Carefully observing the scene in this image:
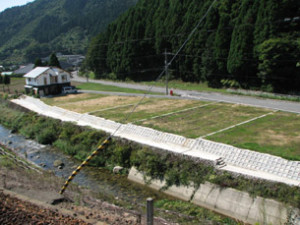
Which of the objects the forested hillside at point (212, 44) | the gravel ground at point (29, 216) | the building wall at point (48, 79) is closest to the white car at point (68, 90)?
the building wall at point (48, 79)

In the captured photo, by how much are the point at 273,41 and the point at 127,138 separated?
16.2m

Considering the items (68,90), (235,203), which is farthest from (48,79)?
(235,203)

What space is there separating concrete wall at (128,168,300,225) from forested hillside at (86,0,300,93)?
54.8 ft

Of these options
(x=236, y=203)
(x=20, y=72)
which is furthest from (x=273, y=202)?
(x=20, y=72)

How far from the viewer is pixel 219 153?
1472 centimetres

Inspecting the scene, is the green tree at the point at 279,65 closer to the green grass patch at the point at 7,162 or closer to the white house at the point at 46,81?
the green grass patch at the point at 7,162

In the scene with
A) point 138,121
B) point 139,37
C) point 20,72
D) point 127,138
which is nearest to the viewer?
point 127,138

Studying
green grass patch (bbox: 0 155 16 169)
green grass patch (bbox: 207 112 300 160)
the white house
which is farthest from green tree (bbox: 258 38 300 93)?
the white house

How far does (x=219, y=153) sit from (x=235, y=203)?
3.28 meters

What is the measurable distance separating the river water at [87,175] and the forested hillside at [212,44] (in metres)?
17.8

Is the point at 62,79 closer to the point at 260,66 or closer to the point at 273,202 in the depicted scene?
the point at 260,66

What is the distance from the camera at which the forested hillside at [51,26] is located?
305 ft

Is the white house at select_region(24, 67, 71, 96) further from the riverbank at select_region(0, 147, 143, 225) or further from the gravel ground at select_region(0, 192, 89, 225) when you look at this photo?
the gravel ground at select_region(0, 192, 89, 225)

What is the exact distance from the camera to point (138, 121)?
67.7 feet
